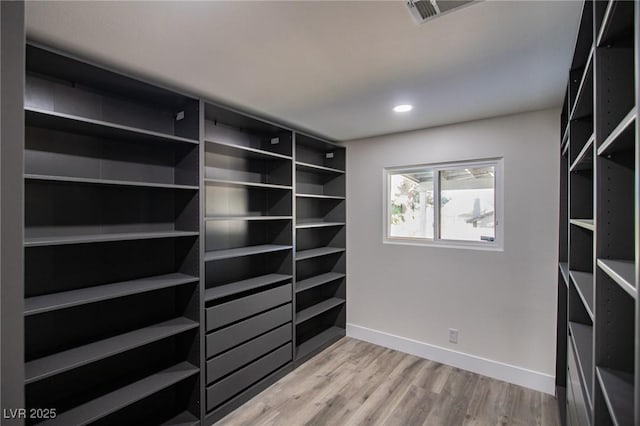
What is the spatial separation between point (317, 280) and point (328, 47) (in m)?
2.60

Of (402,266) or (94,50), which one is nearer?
(94,50)

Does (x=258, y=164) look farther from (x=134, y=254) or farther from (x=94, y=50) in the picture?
(x=94, y=50)

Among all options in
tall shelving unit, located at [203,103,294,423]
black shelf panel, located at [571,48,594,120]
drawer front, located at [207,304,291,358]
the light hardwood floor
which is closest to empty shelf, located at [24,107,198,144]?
tall shelving unit, located at [203,103,294,423]

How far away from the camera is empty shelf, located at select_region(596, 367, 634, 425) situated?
758 mm

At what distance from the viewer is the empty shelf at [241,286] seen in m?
2.39

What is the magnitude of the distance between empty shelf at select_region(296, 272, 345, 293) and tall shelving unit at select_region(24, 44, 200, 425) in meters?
1.31

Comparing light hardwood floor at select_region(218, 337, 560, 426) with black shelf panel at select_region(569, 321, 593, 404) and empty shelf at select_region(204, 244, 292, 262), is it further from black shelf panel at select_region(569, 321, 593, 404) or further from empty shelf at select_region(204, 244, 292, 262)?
empty shelf at select_region(204, 244, 292, 262)

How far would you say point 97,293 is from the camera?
1.79m

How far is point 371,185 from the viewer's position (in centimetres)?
371

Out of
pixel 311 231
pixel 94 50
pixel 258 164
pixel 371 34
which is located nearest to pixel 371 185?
pixel 311 231

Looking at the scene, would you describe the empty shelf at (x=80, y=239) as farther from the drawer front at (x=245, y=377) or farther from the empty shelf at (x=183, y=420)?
the empty shelf at (x=183, y=420)

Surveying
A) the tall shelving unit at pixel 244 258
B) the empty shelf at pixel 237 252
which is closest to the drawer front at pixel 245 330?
the tall shelving unit at pixel 244 258

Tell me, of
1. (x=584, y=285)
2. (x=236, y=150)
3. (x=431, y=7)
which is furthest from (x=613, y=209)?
(x=236, y=150)

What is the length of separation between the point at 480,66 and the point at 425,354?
110 inches
